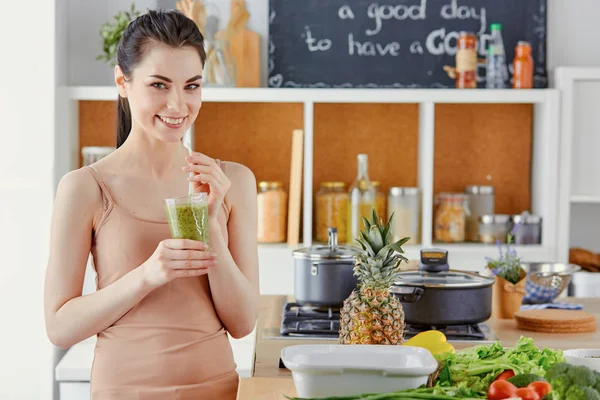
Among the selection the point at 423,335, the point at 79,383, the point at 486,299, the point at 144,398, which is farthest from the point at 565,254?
the point at 144,398

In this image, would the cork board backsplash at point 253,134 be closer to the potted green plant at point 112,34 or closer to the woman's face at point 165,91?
the potted green plant at point 112,34

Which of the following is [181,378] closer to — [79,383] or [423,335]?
[423,335]

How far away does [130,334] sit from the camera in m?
1.68

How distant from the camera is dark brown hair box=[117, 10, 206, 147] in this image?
5.52 ft

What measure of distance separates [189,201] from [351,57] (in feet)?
8.56

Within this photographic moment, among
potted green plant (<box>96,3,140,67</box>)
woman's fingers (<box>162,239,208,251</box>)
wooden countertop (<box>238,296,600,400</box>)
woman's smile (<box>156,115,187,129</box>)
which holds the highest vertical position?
potted green plant (<box>96,3,140,67</box>)

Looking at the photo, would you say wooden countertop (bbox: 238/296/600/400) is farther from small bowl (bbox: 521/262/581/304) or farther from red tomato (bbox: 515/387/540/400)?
red tomato (bbox: 515/387/540/400)

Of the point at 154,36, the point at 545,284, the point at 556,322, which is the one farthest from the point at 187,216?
the point at 545,284

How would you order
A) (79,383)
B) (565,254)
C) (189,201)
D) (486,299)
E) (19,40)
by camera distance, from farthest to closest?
1. (565,254)
2. (19,40)
3. (79,383)
4. (486,299)
5. (189,201)

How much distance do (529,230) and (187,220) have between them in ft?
8.84

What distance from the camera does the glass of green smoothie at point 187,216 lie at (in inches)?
58.7

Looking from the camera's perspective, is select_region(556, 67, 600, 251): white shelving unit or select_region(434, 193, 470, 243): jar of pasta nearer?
select_region(556, 67, 600, 251): white shelving unit

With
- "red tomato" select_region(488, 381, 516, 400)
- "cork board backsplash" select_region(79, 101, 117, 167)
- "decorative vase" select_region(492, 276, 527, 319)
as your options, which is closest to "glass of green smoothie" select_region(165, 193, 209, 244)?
"red tomato" select_region(488, 381, 516, 400)

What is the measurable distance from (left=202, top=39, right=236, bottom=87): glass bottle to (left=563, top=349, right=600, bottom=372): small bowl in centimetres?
252
